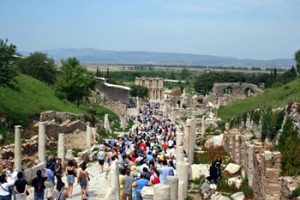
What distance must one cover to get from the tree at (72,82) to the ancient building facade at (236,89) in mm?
48400

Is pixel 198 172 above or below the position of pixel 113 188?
below

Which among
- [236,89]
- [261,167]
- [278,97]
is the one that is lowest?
[236,89]

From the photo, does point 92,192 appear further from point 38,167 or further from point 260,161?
point 260,161

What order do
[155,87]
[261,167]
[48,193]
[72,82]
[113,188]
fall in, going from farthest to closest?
1. [155,87]
2. [72,82]
3. [261,167]
4. [48,193]
5. [113,188]

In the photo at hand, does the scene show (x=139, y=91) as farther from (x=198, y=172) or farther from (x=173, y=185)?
(x=173, y=185)

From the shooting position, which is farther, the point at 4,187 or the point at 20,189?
the point at 4,187

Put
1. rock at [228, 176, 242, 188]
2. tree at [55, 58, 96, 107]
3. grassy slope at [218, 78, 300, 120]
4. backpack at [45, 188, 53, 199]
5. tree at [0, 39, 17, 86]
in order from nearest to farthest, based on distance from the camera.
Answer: backpack at [45, 188, 53, 199]
rock at [228, 176, 242, 188]
grassy slope at [218, 78, 300, 120]
tree at [0, 39, 17, 86]
tree at [55, 58, 96, 107]

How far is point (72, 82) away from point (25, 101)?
1538 centimetres

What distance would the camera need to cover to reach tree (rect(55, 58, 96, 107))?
5732cm

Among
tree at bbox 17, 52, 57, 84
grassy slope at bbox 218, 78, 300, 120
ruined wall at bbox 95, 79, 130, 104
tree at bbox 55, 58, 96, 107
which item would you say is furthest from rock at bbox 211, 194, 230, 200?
ruined wall at bbox 95, 79, 130, 104

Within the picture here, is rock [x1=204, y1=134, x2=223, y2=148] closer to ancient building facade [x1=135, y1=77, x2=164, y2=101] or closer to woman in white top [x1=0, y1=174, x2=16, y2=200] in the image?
woman in white top [x1=0, y1=174, x2=16, y2=200]

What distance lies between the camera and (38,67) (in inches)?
2648

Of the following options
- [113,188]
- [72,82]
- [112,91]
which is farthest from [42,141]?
[112,91]

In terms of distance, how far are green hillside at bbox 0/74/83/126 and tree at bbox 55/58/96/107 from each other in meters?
2.97
